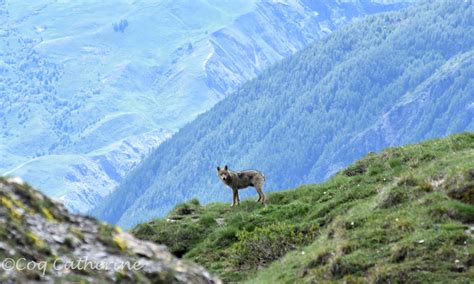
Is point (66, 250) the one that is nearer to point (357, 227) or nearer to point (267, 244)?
point (357, 227)

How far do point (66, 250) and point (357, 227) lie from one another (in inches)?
559

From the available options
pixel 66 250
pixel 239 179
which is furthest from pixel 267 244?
pixel 66 250

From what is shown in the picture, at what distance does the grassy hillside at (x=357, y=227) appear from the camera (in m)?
21.7

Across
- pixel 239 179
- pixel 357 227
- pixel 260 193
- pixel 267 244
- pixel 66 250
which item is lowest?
pixel 66 250

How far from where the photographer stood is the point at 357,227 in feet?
81.5

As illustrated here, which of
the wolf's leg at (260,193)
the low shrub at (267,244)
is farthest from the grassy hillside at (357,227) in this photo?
the wolf's leg at (260,193)

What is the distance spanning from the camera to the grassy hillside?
21688 mm

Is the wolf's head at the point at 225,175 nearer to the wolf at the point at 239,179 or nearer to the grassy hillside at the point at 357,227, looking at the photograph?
the wolf at the point at 239,179

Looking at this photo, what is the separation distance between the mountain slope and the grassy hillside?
9536 millimetres

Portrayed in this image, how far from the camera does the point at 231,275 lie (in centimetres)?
2634

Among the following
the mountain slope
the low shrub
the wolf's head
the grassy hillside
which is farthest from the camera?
the wolf's head

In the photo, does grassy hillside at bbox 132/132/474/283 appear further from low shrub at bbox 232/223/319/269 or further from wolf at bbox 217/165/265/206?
wolf at bbox 217/165/265/206

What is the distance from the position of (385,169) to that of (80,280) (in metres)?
21.9

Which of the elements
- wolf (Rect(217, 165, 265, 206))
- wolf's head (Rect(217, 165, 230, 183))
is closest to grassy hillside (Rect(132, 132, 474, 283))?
wolf (Rect(217, 165, 265, 206))
